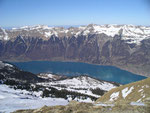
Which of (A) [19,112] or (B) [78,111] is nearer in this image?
(B) [78,111]

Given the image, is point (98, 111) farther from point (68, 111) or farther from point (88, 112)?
point (68, 111)

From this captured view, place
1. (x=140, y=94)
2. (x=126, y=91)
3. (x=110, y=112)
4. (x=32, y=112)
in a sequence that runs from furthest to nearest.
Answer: (x=126, y=91) < (x=140, y=94) < (x=32, y=112) < (x=110, y=112)

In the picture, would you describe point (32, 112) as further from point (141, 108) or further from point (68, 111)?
point (141, 108)

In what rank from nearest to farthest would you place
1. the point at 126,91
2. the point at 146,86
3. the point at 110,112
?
the point at 110,112 → the point at 146,86 → the point at 126,91

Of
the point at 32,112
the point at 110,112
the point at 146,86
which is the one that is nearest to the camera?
the point at 110,112

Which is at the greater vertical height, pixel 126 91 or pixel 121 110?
pixel 121 110

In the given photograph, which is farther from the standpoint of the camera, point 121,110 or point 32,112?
point 32,112

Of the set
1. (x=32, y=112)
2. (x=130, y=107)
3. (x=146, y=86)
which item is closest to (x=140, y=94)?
(x=146, y=86)

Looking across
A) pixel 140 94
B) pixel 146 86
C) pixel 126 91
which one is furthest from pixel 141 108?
pixel 126 91

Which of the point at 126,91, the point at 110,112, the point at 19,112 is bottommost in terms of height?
the point at 126,91
